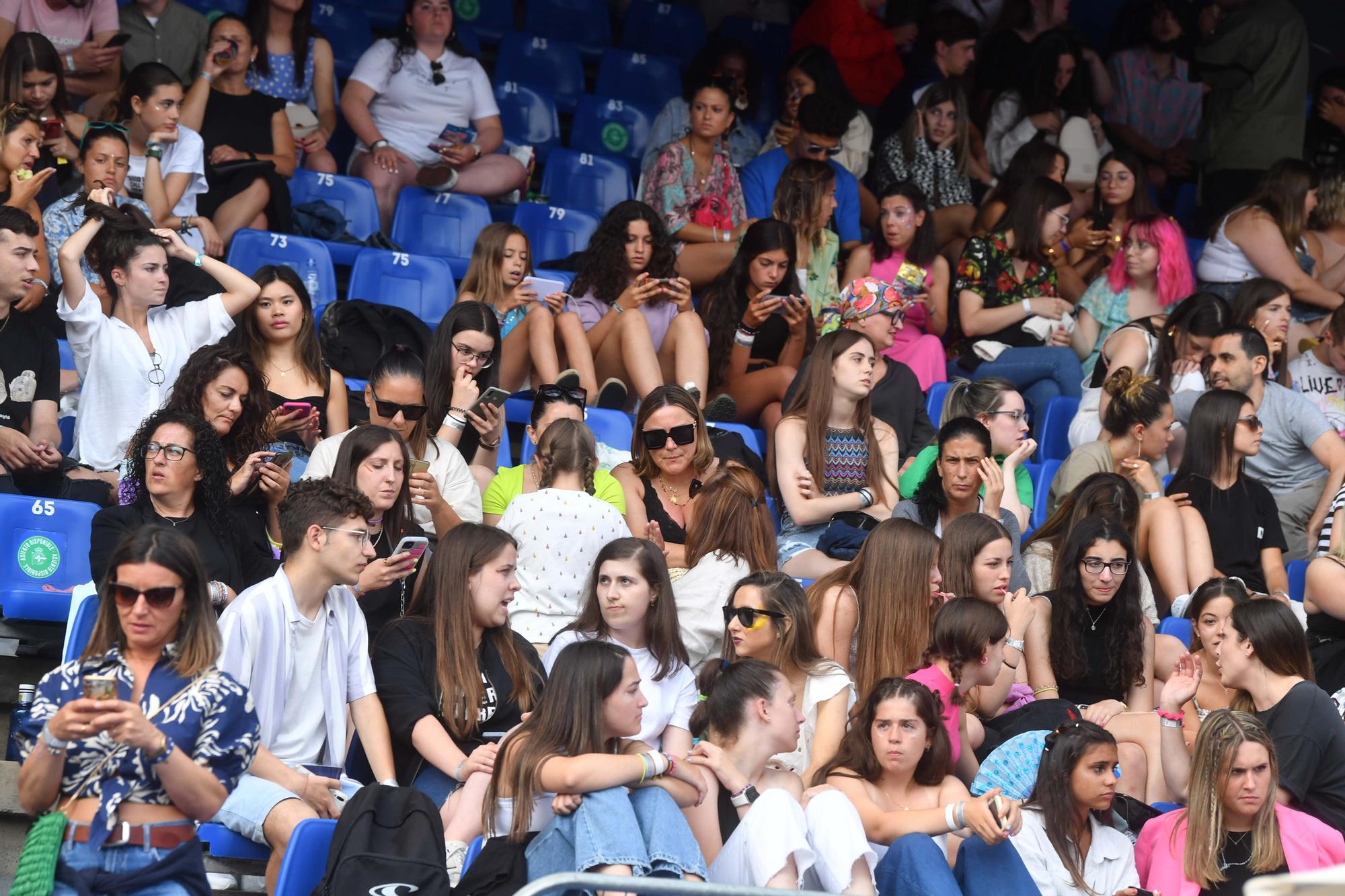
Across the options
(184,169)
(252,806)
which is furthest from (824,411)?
(252,806)

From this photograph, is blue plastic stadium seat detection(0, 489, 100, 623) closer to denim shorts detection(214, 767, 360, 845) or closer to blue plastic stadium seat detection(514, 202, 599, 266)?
denim shorts detection(214, 767, 360, 845)

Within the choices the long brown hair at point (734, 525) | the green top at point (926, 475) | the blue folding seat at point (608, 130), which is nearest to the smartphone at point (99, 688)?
the long brown hair at point (734, 525)

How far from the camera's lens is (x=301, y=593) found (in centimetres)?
416

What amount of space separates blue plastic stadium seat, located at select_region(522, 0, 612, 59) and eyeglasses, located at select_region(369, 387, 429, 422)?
401 centimetres

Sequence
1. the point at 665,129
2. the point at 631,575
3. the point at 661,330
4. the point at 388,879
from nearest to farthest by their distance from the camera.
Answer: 1. the point at 388,879
2. the point at 631,575
3. the point at 661,330
4. the point at 665,129

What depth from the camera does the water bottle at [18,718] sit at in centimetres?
341

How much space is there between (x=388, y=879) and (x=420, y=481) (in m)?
1.69

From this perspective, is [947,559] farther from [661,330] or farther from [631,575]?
[661,330]

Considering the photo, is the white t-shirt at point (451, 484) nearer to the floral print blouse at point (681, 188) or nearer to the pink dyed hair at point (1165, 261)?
the floral print blouse at point (681, 188)

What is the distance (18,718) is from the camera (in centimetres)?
390

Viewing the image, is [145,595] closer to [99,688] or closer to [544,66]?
[99,688]

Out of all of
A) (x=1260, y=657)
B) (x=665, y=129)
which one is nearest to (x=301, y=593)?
(x=1260, y=657)

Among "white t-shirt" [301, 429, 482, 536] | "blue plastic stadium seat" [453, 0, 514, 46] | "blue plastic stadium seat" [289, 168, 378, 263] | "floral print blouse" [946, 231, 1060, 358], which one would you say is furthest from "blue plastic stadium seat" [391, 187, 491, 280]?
"floral print blouse" [946, 231, 1060, 358]

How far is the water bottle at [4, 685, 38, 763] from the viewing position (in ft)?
11.2
